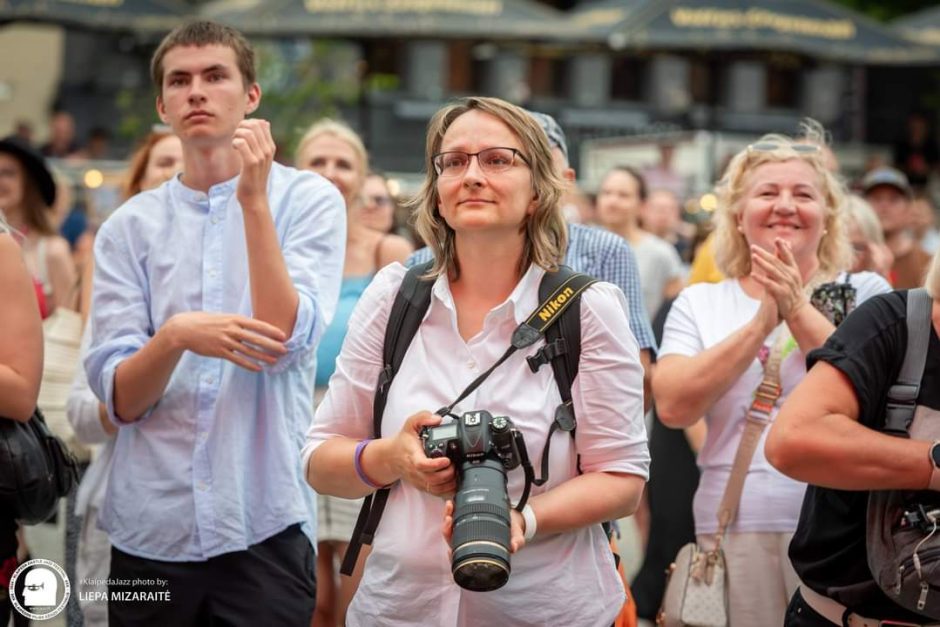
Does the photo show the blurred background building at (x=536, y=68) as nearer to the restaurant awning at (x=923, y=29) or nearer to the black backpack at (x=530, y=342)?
the restaurant awning at (x=923, y=29)

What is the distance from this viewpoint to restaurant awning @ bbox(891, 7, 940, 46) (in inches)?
674

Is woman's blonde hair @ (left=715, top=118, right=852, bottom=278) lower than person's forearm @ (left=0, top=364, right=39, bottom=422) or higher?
higher

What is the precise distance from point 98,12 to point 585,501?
40.5 ft

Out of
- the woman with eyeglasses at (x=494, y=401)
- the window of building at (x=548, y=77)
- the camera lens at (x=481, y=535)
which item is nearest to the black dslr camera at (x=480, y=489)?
the camera lens at (x=481, y=535)

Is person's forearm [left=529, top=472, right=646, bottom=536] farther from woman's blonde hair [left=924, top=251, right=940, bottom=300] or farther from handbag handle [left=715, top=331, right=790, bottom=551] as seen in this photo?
handbag handle [left=715, top=331, right=790, bottom=551]

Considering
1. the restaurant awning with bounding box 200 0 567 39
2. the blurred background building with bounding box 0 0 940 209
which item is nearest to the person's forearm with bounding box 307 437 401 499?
the blurred background building with bounding box 0 0 940 209

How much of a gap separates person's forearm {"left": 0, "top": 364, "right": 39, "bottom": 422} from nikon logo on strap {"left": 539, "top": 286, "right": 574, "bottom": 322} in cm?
170

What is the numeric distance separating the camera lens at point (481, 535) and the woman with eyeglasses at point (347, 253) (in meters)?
2.97

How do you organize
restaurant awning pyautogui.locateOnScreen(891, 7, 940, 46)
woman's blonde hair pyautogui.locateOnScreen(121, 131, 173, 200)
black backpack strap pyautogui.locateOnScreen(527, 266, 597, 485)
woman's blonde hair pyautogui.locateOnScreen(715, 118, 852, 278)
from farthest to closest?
1. restaurant awning pyautogui.locateOnScreen(891, 7, 940, 46)
2. woman's blonde hair pyautogui.locateOnScreen(121, 131, 173, 200)
3. woman's blonde hair pyautogui.locateOnScreen(715, 118, 852, 278)
4. black backpack strap pyautogui.locateOnScreen(527, 266, 597, 485)

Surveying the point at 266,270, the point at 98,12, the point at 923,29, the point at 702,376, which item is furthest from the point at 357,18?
the point at 266,270

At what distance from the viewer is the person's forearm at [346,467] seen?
11.3 feet

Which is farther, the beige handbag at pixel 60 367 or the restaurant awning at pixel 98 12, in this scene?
the restaurant awning at pixel 98 12

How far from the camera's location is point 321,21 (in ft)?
48.4

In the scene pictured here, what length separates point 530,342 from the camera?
11.6 ft
